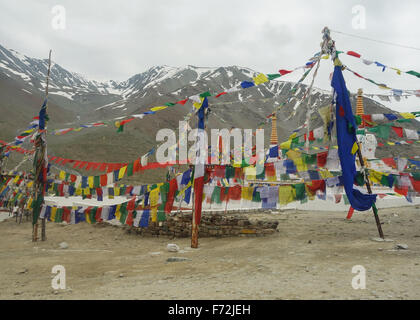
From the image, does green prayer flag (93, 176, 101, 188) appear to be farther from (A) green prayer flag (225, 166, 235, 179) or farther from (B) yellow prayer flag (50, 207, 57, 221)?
(A) green prayer flag (225, 166, 235, 179)

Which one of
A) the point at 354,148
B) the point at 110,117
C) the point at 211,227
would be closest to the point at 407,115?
the point at 354,148

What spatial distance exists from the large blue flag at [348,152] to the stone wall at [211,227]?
3.85m

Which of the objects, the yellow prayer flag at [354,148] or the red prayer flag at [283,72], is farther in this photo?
the red prayer flag at [283,72]

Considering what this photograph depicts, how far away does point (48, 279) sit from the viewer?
6758 millimetres

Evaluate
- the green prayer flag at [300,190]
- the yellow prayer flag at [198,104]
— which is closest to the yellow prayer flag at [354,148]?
the green prayer flag at [300,190]

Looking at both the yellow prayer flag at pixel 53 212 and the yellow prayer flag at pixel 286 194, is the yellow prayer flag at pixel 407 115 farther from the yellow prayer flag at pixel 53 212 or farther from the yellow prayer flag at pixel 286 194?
the yellow prayer flag at pixel 53 212

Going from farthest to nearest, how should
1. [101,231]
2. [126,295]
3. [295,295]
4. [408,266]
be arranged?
1. [101,231]
2. [408,266]
3. [126,295]
4. [295,295]

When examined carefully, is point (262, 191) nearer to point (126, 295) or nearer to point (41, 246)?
point (126, 295)

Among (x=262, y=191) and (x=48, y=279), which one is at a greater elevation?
(x=262, y=191)

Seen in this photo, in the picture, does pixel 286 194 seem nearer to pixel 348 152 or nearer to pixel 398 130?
pixel 348 152

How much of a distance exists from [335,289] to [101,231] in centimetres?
1163

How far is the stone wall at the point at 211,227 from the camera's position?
449 inches

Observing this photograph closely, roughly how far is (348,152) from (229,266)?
485cm

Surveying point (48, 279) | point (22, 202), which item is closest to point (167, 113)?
point (22, 202)
